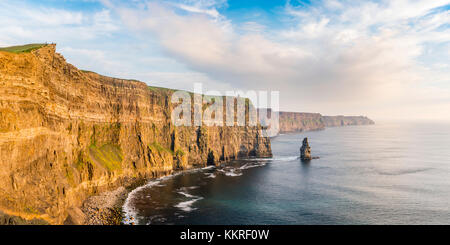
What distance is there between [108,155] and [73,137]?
2001cm

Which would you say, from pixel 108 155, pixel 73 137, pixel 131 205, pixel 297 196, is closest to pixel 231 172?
pixel 297 196

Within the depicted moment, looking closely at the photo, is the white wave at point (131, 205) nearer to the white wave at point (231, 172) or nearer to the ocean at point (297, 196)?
the ocean at point (297, 196)

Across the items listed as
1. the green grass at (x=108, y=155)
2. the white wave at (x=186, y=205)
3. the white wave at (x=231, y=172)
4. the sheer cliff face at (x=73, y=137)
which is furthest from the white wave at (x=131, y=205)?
the white wave at (x=231, y=172)

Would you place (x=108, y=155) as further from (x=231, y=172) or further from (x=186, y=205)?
(x=231, y=172)

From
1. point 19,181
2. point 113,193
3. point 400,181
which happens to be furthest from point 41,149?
point 400,181

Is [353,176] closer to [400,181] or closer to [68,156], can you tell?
[400,181]

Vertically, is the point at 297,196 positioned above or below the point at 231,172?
below

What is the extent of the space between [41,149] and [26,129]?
5796 millimetres

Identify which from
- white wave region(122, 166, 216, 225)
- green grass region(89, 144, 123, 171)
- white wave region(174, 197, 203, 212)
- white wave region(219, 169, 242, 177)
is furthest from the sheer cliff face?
white wave region(174, 197, 203, 212)

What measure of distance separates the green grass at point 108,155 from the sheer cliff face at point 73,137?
0.39 metres

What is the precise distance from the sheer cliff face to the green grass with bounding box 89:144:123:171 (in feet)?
1.30

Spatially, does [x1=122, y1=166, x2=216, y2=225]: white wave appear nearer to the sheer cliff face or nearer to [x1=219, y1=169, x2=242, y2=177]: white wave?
the sheer cliff face

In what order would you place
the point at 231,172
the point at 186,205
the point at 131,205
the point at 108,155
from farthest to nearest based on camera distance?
the point at 231,172 → the point at 108,155 → the point at 186,205 → the point at 131,205

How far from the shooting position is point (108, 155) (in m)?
94.6
